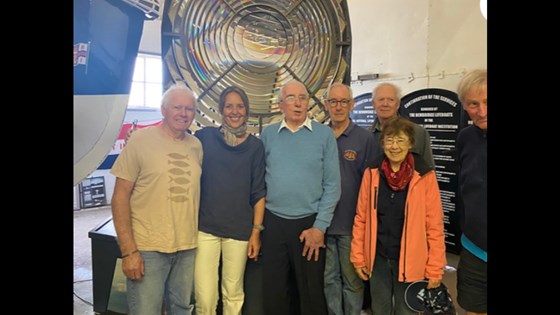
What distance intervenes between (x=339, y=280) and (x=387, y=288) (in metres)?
0.26

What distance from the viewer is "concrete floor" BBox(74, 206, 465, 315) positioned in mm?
2555

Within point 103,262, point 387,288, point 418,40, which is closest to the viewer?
point 387,288

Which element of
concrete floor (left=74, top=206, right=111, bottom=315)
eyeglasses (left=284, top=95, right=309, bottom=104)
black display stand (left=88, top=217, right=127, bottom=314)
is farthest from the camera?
concrete floor (left=74, top=206, right=111, bottom=315)

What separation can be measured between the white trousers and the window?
2.15ft

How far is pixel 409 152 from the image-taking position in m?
1.67

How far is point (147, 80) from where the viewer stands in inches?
71.8

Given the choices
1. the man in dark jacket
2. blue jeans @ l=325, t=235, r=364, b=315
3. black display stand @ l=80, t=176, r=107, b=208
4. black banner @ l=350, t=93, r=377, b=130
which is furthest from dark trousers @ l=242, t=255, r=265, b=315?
black banner @ l=350, t=93, r=377, b=130

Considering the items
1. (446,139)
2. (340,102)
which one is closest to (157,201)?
(340,102)

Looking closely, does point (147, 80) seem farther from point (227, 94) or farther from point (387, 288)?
point (387, 288)

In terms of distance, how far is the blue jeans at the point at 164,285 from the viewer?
1498 mm

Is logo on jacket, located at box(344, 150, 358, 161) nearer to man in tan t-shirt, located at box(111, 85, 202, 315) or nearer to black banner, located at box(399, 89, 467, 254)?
man in tan t-shirt, located at box(111, 85, 202, 315)

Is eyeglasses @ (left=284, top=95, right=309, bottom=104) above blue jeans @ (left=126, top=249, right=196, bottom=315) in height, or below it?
above

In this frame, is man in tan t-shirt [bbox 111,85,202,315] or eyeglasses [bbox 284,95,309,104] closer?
man in tan t-shirt [bbox 111,85,202,315]

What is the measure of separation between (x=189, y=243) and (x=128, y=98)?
0.60 meters
